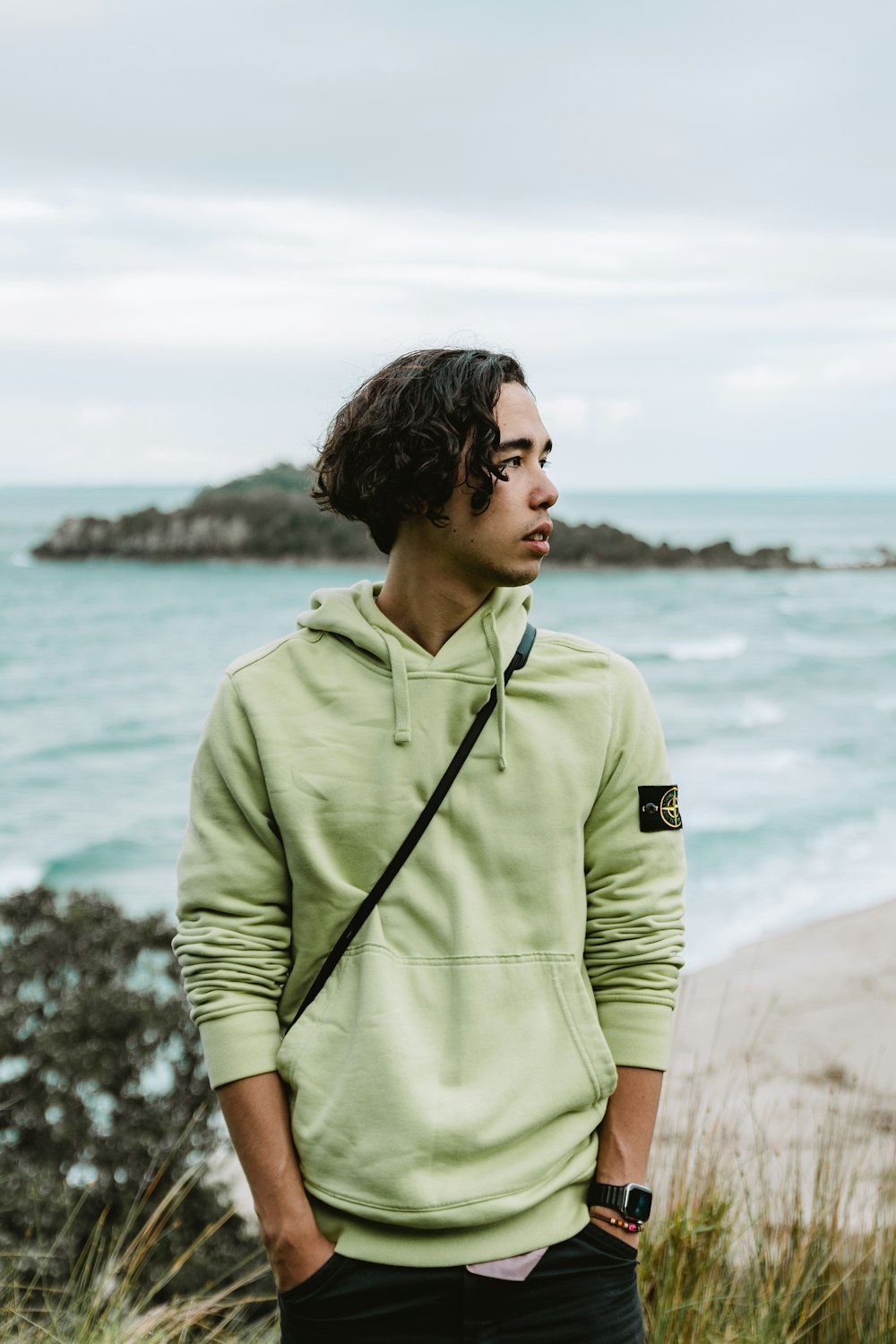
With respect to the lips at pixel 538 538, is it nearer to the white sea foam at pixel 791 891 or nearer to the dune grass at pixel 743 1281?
the dune grass at pixel 743 1281

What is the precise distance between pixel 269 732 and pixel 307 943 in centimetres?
31

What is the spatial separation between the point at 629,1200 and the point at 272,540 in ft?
221

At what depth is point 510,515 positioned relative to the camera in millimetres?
1896

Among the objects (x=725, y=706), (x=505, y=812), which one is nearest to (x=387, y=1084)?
(x=505, y=812)

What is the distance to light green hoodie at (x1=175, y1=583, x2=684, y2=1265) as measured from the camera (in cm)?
173

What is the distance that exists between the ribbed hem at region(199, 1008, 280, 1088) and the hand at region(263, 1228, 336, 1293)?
8.8 inches

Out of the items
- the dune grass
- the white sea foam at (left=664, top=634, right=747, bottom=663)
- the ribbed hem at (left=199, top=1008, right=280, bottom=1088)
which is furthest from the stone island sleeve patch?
the white sea foam at (left=664, top=634, right=747, bottom=663)

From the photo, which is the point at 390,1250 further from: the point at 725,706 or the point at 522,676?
the point at 725,706

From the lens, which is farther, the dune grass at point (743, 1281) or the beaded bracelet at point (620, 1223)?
the dune grass at point (743, 1281)

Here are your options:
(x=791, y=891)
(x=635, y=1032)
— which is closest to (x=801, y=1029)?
(x=791, y=891)

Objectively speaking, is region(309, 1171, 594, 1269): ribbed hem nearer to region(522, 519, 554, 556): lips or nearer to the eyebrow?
region(522, 519, 554, 556): lips

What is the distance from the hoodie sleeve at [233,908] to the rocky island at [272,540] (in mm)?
59443

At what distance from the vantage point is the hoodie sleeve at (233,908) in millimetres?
1835

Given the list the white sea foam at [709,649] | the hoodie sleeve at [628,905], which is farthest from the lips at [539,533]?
the white sea foam at [709,649]
